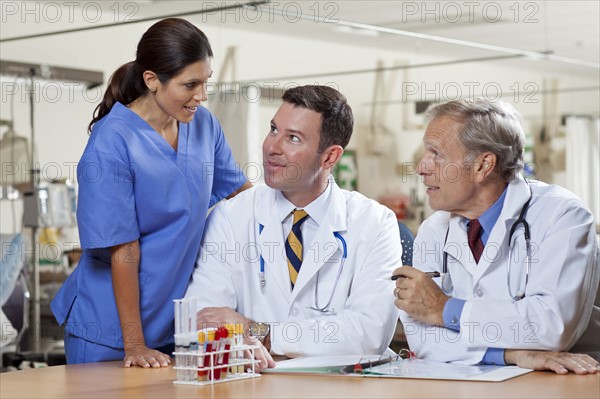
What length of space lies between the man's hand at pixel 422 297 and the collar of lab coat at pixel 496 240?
0.10 m

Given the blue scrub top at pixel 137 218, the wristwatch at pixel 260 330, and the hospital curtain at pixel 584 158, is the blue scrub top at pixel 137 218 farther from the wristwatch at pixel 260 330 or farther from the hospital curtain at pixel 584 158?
the hospital curtain at pixel 584 158

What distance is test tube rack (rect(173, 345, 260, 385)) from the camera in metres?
1.76

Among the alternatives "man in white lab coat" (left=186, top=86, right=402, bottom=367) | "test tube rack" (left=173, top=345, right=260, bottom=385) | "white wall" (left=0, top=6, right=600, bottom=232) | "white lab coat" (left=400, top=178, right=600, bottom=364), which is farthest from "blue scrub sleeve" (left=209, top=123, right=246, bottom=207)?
"white wall" (left=0, top=6, right=600, bottom=232)

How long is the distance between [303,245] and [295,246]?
22 millimetres

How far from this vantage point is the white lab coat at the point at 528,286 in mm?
1940

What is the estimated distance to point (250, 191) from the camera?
2475 mm

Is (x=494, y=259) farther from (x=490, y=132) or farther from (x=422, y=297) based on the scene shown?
(x=490, y=132)

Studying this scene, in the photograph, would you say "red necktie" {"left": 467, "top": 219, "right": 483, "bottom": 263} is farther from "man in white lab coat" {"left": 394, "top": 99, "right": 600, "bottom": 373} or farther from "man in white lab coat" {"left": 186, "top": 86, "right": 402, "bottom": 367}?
"man in white lab coat" {"left": 186, "top": 86, "right": 402, "bottom": 367}

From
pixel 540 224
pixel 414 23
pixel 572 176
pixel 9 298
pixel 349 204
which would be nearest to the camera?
pixel 540 224

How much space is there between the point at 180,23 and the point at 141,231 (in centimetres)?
49

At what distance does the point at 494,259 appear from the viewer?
2.07m

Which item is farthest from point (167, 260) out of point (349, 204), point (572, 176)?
point (572, 176)

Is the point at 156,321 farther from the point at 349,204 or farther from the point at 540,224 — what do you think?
the point at 540,224

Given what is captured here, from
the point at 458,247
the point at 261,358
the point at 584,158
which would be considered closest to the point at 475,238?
the point at 458,247
